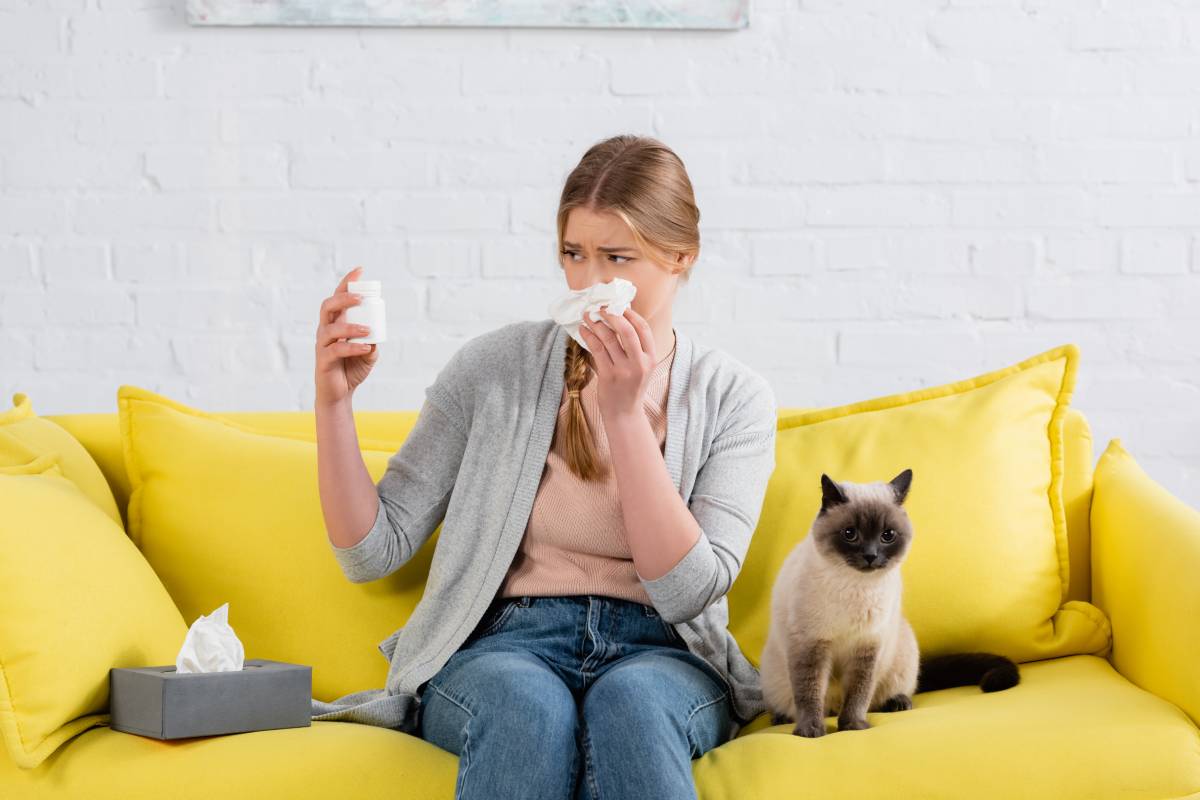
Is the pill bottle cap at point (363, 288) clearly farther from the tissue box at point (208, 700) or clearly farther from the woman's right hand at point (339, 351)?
the tissue box at point (208, 700)

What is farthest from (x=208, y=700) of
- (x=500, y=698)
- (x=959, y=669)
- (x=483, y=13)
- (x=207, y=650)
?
(x=483, y=13)

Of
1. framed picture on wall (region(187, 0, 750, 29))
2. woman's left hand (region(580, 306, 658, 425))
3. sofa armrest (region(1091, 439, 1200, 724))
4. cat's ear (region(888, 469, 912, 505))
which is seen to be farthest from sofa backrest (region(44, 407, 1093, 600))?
framed picture on wall (region(187, 0, 750, 29))

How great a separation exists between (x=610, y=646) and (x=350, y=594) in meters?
0.47

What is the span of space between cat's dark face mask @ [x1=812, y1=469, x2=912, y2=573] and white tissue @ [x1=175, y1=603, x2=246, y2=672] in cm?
75

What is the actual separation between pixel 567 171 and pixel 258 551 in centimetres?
101

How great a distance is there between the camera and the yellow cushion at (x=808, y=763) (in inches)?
51.9

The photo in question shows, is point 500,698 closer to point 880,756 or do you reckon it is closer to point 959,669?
point 880,756

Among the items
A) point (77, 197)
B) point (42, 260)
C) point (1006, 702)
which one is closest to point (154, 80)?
point (77, 197)

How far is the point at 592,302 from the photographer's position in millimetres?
1472

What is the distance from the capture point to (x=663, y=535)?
1477 mm

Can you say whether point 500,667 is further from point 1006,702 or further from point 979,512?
point 979,512

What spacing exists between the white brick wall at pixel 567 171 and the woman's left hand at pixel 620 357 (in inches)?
36.0

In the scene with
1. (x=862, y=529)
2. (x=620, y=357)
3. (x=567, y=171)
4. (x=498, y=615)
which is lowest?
(x=498, y=615)

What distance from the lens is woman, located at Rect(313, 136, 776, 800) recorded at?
1.47 meters
